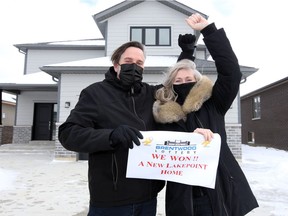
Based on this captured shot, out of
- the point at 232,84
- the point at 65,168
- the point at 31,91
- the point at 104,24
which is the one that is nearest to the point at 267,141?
the point at 104,24

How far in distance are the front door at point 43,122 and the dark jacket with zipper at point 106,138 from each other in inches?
598

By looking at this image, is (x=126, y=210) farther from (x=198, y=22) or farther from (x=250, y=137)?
(x=250, y=137)

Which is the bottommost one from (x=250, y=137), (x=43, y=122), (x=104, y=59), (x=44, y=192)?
(x=44, y=192)

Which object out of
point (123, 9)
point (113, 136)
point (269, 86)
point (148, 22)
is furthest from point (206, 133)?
point (269, 86)

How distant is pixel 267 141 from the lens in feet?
56.8

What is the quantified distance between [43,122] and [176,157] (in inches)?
620

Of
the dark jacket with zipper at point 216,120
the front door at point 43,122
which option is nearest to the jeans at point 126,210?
the dark jacket with zipper at point 216,120

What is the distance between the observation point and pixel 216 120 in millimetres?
1936

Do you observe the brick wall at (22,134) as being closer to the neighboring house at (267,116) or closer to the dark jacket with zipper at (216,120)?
the neighboring house at (267,116)

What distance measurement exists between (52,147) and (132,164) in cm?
1391

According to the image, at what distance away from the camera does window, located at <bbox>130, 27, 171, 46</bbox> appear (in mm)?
13289

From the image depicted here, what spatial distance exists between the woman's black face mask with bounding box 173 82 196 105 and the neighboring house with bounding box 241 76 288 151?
14083 millimetres

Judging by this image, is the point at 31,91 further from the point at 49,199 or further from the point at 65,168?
the point at 49,199

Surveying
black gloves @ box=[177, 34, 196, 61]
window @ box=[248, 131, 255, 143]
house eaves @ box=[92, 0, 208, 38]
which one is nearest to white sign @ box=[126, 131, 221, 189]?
black gloves @ box=[177, 34, 196, 61]
